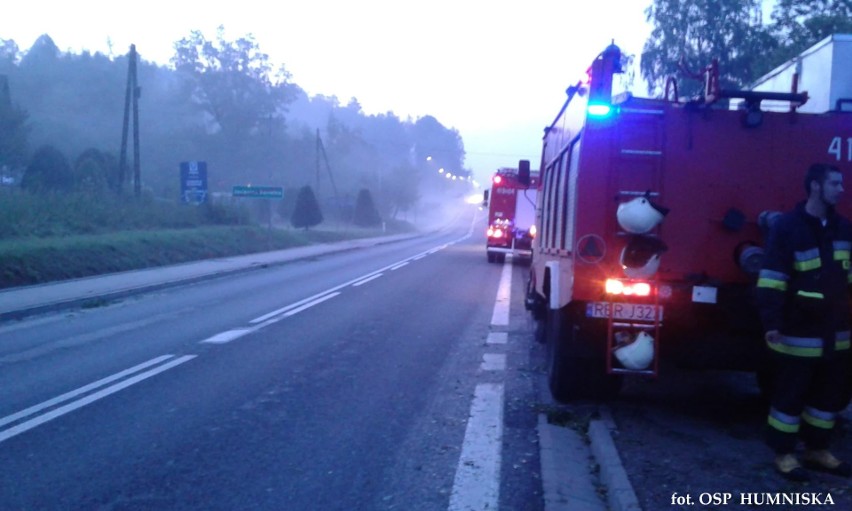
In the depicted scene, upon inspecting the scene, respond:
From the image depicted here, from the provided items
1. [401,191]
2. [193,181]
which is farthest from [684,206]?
[401,191]

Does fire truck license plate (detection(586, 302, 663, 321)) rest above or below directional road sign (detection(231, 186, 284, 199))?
below

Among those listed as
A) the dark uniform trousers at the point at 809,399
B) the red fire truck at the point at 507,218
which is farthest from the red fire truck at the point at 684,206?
the red fire truck at the point at 507,218

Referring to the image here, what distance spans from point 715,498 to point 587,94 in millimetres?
3349

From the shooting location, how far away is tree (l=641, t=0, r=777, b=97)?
37656 mm

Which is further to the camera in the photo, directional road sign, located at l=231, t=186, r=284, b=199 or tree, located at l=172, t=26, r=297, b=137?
tree, located at l=172, t=26, r=297, b=137

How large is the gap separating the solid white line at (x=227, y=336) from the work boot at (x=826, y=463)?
7888mm

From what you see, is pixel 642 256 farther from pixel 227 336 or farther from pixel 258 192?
pixel 258 192

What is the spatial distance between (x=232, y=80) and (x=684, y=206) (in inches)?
3364

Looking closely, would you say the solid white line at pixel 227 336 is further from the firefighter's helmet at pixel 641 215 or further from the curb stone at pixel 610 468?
the firefighter's helmet at pixel 641 215

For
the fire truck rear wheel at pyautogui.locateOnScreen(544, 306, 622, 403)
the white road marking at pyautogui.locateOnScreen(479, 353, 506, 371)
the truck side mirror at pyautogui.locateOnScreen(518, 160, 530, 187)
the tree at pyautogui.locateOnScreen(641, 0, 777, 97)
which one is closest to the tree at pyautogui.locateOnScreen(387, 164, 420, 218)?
the tree at pyautogui.locateOnScreen(641, 0, 777, 97)

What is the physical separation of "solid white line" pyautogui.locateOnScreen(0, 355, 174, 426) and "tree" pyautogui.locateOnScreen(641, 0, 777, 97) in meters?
31.6

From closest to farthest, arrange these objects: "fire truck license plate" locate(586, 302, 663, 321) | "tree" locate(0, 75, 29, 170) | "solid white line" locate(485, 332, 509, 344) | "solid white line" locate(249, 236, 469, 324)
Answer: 1. "fire truck license plate" locate(586, 302, 663, 321)
2. "solid white line" locate(485, 332, 509, 344)
3. "solid white line" locate(249, 236, 469, 324)
4. "tree" locate(0, 75, 29, 170)

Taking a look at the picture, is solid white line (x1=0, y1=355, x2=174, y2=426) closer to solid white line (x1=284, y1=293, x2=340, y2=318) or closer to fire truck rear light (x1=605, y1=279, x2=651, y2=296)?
solid white line (x1=284, y1=293, x2=340, y2=318)

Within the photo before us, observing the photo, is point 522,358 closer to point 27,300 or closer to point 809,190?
point 809,190
